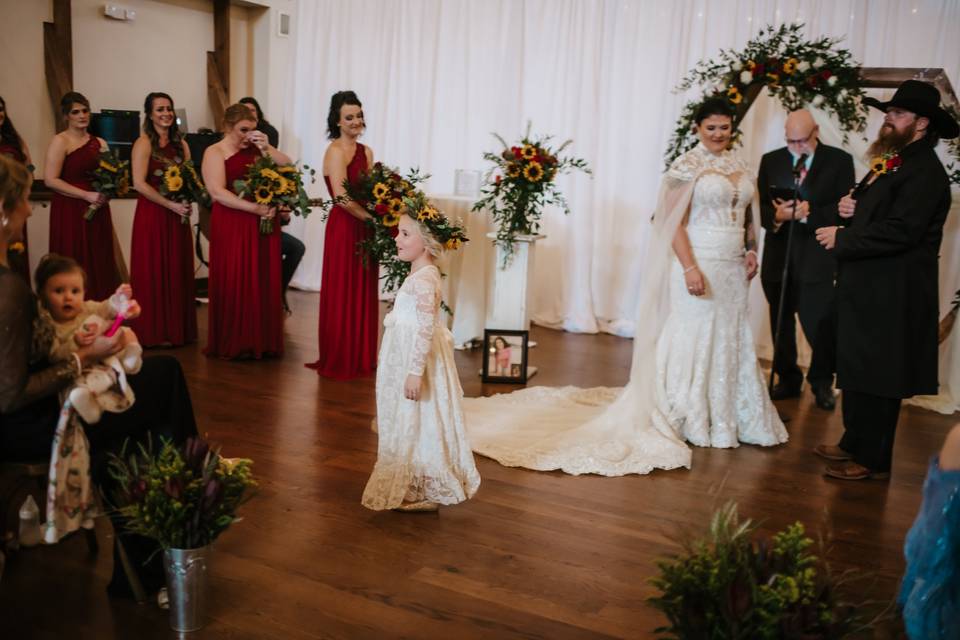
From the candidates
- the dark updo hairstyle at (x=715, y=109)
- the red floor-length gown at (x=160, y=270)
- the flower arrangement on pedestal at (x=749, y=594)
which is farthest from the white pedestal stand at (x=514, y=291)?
the flower arrangement on pedestal at (x=749, y=594)

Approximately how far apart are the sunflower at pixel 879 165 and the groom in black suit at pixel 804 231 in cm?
131

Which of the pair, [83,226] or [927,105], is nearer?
[927,105]

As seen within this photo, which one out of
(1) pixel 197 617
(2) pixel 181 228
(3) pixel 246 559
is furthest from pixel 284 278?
(1) pixel 197 617

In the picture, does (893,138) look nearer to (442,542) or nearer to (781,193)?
(781,193)

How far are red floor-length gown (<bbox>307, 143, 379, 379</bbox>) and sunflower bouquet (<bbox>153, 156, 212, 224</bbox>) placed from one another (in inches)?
44.4

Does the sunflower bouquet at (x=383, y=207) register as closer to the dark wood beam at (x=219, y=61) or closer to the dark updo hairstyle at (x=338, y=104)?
the dark updo hairstyle at (x=338, y=104)

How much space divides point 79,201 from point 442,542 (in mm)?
4438

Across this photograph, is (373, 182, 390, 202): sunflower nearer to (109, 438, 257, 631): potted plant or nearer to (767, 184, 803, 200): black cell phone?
(767, 184, 803, 200): black cell phone

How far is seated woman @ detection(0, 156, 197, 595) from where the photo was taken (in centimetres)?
261

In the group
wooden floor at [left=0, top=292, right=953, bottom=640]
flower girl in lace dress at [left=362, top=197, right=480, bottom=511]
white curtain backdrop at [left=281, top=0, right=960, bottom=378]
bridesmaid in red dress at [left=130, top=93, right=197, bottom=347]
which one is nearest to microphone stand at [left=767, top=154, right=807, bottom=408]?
wooden floor at [left=0, top=292, right=953, bottom=640]

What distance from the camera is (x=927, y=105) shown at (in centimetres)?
408

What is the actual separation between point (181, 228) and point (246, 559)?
151 inches

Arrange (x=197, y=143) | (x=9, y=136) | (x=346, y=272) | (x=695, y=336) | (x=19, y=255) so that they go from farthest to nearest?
(x=197, y=143) → (x=19, y=255) → (x=9, y=136) → (x=346, y=272) → (x=695, y=336)

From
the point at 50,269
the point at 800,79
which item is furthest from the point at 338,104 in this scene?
the point at 50,269
